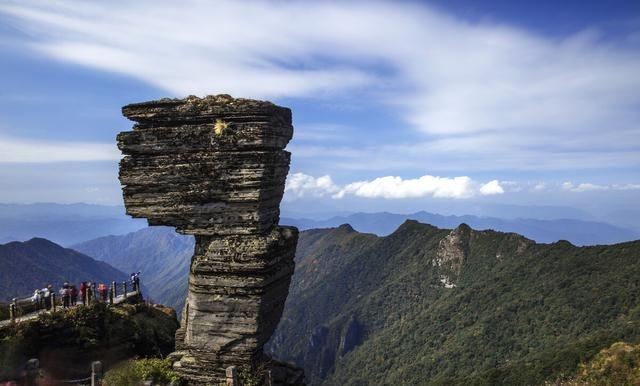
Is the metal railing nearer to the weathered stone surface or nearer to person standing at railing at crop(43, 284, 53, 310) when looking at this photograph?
person standing at railing at crop(43, 284, 53, 310)

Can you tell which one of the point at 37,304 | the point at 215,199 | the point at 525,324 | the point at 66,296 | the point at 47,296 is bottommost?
the point at 525,324

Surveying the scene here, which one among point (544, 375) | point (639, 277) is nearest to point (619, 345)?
point (544, 375)

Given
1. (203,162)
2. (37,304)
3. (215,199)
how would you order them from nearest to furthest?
1. (203,162)
2. (215,199)
3. (37,304)

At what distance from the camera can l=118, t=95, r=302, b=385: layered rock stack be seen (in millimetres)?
20953

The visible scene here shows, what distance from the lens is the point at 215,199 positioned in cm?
2134

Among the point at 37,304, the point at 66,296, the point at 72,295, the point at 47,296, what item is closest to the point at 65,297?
the point at 66,296

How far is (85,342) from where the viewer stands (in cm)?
2753

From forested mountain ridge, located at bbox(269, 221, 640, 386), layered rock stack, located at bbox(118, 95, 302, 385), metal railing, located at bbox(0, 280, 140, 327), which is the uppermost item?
layered rock stack, located at bbox(118, 95, 302, 385)

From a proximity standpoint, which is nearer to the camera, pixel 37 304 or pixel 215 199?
pixel 215 199

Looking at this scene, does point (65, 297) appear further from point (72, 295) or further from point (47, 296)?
point (47, 296)

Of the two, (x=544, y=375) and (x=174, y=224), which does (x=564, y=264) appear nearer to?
(x=544, y=375)

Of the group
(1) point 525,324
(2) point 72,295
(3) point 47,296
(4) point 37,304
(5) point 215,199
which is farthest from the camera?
(1) point 525,324

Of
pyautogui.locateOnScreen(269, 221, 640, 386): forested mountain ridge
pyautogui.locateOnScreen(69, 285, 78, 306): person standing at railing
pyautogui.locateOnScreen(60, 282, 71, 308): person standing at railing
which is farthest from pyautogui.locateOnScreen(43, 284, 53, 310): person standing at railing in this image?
pyautogui.locateOnScreen(269, 221, 640, 386): forested mountain ridge

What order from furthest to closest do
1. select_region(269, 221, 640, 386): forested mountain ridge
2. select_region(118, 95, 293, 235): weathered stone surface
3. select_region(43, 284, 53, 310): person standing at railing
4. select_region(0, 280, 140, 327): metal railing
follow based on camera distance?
select_region(269, 221, 640, 386): forested mountain ridge
select_region(43, 284, 53, 310): person standing at railing
select_region(0, 280, 140, 327): metal railing
select_region(118, 95, 293, 235): weathered stone surface
